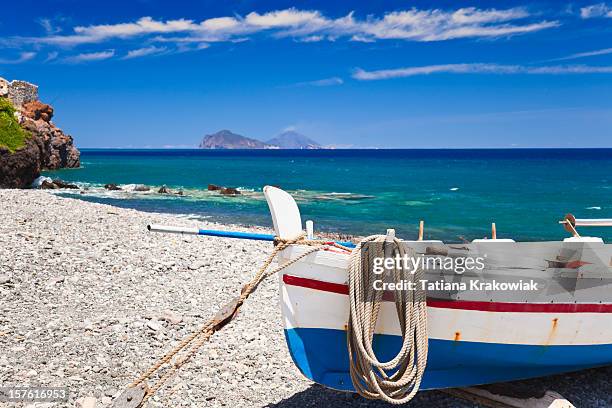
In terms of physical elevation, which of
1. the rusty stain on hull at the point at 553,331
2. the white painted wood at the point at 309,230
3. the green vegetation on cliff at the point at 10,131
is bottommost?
the rusty stain on hull at the point at 553,331

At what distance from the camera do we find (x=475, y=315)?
6039 millimetres

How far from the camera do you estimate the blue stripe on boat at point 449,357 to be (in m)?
6.23

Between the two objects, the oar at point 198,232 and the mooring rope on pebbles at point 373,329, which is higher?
the oar at point 198,232

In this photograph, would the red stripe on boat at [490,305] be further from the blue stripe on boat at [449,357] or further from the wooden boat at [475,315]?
the blue stripe on boat at [449,357]

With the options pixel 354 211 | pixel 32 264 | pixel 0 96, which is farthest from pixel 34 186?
pixel 32 264

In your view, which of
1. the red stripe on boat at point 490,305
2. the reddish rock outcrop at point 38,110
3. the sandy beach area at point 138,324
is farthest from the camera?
the reddish rock outcrop at point 38,110

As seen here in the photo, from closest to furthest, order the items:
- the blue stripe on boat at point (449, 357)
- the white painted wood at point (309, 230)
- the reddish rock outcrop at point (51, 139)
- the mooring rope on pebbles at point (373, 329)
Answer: the mooring rope on pebbles at point (373, 329) → the blue stripe on boat at point (449, 357) → the white painted wood at point (309, 230) → the reddish rock outcrop at point (51, 139)

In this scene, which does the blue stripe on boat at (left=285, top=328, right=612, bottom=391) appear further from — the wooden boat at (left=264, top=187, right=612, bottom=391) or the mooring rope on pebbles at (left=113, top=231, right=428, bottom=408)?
the mooring rope on pebbles at (left=113, top=231, right=428, bottom=408)

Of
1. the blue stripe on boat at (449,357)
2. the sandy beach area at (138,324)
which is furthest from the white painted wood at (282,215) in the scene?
the sandy beach area at (138,324)

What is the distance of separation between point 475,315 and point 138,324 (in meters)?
5.65

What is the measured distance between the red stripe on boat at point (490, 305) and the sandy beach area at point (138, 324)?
1669 mm

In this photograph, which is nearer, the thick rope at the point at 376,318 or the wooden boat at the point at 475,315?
the thick rope at the point at 376,318

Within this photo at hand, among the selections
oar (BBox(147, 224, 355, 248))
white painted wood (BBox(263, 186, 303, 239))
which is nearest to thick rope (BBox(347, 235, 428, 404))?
white painted wood (BBox(263, 186, 303, 239))

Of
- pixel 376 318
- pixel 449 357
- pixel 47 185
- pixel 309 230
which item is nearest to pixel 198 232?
pixel 309 230
